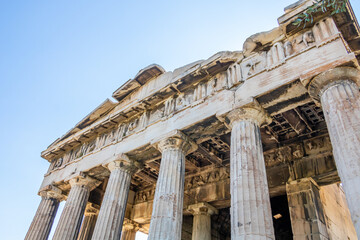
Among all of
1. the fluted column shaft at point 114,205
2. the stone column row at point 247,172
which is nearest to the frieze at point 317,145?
the stone column row at point 247,172

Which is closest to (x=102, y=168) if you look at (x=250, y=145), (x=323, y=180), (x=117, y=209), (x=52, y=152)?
(x=117, y=209)

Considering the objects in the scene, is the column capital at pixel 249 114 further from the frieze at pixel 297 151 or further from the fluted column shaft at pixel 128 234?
the fluted column shaft at pixel 128 234

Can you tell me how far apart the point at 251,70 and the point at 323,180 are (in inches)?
227

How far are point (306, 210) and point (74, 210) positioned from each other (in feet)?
35.3

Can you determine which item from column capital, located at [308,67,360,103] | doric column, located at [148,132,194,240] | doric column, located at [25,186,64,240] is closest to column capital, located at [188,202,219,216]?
doric column, located at [148,132,194,240]

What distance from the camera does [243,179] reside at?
8.34 metres

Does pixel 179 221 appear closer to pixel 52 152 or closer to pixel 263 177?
pixel 263 177

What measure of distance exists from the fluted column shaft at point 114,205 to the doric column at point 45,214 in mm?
5545

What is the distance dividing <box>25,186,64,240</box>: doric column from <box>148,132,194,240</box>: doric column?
8.66 meters

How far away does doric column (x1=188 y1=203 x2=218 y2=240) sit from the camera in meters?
14.5

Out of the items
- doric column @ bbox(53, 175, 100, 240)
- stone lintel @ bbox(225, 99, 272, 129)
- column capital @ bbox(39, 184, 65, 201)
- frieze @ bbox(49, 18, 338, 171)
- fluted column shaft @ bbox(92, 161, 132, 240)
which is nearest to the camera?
frieze @ bbox(49, 18, 338, 171)

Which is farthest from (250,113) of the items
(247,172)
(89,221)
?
(89,221)

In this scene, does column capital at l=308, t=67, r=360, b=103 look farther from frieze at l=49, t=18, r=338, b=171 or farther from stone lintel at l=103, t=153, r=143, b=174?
stone lintel at l=103, t=153, r=143, b=174

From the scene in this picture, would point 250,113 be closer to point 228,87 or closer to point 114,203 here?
point 228,87
